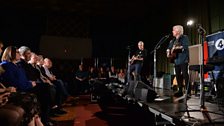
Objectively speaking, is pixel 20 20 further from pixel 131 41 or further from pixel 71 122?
pixel 71 122

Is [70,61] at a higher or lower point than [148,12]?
lower

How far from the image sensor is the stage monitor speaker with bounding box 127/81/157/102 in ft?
9.02

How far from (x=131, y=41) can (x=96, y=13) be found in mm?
2173

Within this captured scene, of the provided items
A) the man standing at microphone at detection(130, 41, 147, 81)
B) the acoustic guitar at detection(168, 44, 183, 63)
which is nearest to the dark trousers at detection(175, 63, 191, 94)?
the acoustic guitar at detection(168, 44, 183, 63)

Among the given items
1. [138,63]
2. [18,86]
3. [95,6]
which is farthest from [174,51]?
[95,6]

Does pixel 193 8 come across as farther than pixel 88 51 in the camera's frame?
No

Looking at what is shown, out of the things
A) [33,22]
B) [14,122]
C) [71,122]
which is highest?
[33,22]

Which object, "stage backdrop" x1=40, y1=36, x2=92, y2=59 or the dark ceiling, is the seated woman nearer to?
the dark ceiling

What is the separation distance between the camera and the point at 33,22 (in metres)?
8.80

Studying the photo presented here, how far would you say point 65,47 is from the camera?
8.85 metres

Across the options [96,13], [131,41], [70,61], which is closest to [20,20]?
[70,61]

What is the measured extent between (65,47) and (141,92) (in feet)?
21.7

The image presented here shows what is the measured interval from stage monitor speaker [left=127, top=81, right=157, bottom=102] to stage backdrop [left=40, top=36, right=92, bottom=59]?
18.9 ft

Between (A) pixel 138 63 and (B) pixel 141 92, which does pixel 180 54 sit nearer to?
(B) pixel 141 92
